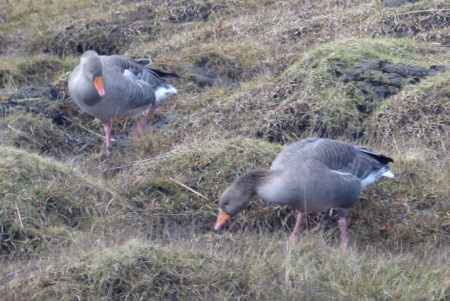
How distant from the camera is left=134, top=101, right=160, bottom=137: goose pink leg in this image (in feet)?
28.4

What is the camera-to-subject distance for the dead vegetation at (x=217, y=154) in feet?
17.6

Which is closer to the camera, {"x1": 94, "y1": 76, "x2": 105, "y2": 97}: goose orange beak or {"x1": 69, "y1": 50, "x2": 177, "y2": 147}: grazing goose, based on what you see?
{"x1": 94, "y1": 76, "x2": 105, "y2": 97}: goose orange beak

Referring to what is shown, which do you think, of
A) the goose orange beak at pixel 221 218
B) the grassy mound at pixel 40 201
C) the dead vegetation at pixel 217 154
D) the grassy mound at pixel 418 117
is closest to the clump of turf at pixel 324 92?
the dead vegetation at pixel 217 154

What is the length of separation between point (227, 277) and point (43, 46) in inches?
250

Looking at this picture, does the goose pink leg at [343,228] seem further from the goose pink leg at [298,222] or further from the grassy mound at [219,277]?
the grassy mound at [219,277]

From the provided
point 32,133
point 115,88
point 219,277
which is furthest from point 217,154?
point 32,133

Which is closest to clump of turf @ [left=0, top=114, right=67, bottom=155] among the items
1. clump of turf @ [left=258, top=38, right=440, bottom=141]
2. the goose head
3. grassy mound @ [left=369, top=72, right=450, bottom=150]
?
the goose head

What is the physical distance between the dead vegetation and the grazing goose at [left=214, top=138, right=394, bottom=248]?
0.22m

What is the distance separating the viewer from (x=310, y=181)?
6.16 metres

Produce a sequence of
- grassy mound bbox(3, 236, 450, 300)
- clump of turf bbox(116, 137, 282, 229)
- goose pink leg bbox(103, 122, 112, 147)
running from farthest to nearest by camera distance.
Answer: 1. goose pink leg bbox(103, 122, 112, 147)
2. clump of turf bbox(116, 137, 282, 229)
3. grassy mound bbox(3, 236, 450, 300)

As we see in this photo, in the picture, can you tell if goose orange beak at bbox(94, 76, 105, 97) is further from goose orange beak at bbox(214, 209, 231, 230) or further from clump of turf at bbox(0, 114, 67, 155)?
goose orange beak at bbox(214, 209, 231, 230)

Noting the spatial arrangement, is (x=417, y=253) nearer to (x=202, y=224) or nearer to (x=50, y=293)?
(x=202, y=224)

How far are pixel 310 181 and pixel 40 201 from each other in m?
2.06

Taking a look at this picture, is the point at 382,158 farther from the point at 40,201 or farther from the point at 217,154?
the point at 40,201
